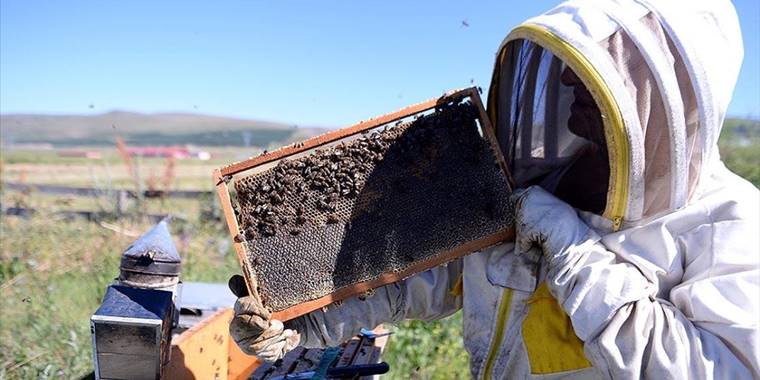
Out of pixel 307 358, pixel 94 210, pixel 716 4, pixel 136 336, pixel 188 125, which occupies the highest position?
pixel 716 4

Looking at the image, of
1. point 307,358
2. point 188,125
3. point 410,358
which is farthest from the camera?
point 188,125

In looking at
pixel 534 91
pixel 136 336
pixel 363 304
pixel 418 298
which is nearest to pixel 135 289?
pixel 136 336

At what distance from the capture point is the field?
4676 millimetres

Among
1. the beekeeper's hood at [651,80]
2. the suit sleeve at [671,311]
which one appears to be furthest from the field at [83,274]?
the beekeeper's hood at [651,80]

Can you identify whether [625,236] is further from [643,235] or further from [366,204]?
[366,204]

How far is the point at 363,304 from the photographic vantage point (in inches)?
105

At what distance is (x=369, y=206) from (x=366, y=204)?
0.01 m

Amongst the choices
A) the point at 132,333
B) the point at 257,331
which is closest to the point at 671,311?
the point at 257,331

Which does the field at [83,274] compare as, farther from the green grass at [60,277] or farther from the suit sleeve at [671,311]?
the suit sleeve at [671,311]

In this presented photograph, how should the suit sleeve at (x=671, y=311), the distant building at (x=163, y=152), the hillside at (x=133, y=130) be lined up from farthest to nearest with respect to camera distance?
the hillside at (x=133, y=130) → the distant building at (x=163, y=152) → the suit sleeve at (x=671, y=311)

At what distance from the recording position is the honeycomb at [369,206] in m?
2.47

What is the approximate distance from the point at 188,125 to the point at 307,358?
95.3m

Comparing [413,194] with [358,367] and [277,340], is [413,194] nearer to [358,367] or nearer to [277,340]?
[277,340]

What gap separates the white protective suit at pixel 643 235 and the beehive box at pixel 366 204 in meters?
0.18
